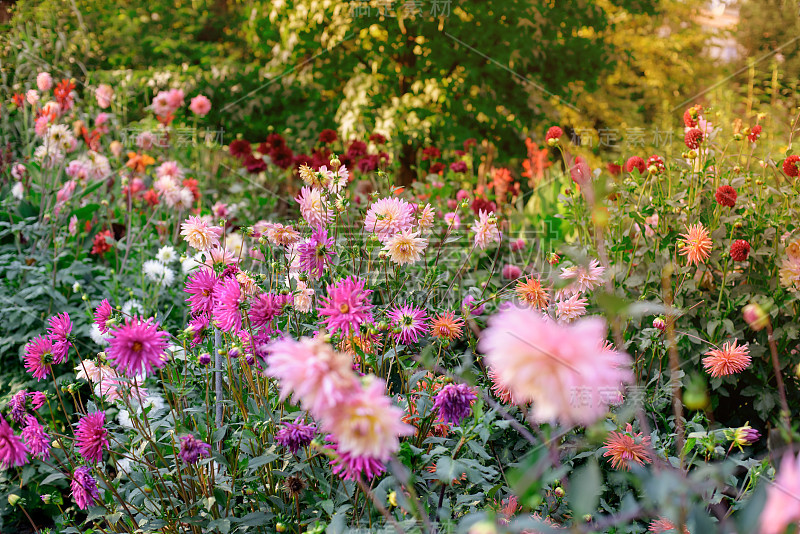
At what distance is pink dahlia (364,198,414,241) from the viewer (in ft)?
4.17

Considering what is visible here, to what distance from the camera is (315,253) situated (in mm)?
1218

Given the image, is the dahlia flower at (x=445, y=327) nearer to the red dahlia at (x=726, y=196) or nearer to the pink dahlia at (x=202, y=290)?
the pink dahlia at (x=202, y=290)

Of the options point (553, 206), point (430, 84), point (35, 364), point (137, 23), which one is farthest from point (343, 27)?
point (137, 23)

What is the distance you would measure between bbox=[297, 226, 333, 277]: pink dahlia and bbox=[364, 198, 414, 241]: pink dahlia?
0.38 ft

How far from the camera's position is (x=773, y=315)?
5.38 feet

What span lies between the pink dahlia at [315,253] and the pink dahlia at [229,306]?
18 cm

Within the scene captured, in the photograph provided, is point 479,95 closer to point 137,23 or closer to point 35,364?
point 35,364

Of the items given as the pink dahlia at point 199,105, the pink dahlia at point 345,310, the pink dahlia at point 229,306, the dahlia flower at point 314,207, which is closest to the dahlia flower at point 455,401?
the pink dahlia at point 345,310

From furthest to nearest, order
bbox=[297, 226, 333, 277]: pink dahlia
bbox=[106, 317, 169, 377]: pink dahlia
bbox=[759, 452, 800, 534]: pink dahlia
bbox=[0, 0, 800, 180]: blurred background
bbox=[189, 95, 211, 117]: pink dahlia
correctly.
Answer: bbox=[0, 0, 800, 180]: blurred background
bbox=[189, 95, 211, 117]: pink dahlia
bbox=[297, 226, 333, 277]: pink dahlia
bbox=[106, 317, 169, 377]: pink dahlia
bbox=[759, 452, 800, 534]: pink dahlia

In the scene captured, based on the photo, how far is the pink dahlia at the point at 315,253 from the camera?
3.97 ft

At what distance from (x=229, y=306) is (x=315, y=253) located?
0.78 feet

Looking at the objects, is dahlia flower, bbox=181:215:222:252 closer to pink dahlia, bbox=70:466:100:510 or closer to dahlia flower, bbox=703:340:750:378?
pink dahlia, bbox=70:466:100:510

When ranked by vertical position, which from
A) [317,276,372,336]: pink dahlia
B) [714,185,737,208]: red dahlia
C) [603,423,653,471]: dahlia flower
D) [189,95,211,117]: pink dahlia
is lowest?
[189,95,211,117]: pink dahlia

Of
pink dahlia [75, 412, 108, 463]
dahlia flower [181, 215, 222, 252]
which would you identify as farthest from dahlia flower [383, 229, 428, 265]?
pink dahlia [75, 412, 108, 463]
